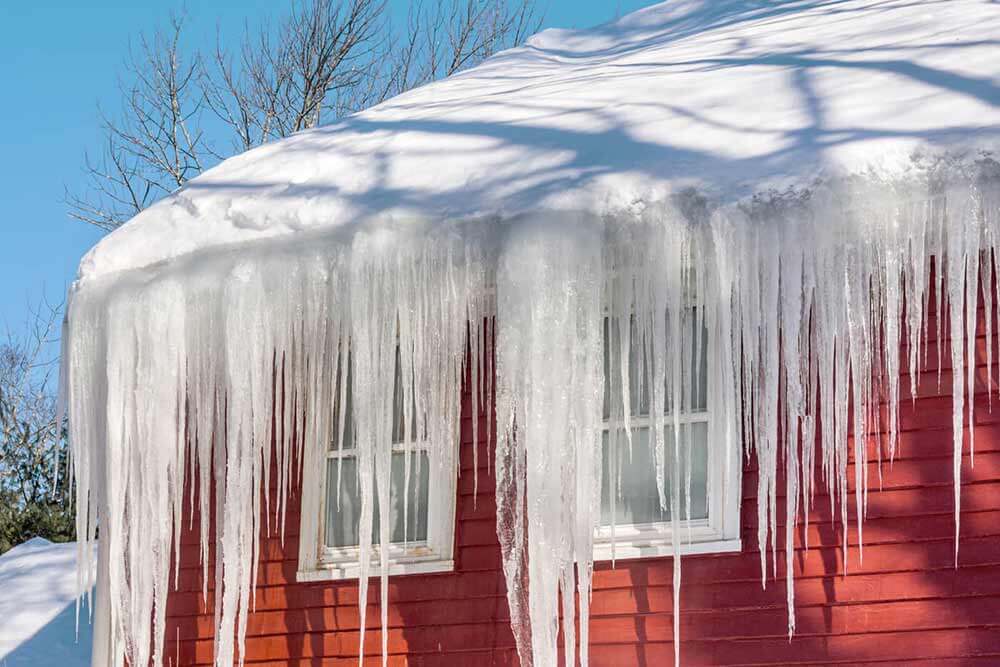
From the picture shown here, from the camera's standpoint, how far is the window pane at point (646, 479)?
556 centimetres

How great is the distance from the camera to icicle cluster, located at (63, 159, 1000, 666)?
169 inches

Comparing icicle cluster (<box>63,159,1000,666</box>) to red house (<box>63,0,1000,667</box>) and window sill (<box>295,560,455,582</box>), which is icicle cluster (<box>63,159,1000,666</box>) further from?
window sill (<box>295,560,455,582</box>)

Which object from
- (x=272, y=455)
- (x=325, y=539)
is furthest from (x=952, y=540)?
(x=272, y=455)

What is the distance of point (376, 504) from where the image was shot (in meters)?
6.32

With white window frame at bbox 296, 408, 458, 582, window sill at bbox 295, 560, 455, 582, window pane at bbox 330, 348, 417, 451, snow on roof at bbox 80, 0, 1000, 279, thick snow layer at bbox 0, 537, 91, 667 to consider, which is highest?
snow on roof at bbox 80, 0, 1000, 279

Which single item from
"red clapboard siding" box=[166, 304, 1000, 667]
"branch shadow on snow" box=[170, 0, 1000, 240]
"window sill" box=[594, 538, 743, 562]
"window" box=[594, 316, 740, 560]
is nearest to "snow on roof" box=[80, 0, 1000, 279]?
"branch shadow on snow" box=[170, 0, 1000, 240]

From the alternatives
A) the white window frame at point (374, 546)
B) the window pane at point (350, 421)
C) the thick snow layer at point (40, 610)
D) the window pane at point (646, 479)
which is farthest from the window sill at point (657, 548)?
the thick snow layer at point (40, 610)

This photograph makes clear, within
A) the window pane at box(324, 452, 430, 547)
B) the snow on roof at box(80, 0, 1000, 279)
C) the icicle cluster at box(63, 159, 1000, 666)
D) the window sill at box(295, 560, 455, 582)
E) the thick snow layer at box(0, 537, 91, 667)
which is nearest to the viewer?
the snow on roof at box(80, 0, 1000, 279)

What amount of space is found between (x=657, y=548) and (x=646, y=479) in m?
0.34

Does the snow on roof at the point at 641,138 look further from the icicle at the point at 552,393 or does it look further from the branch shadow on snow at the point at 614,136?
the icicle at the point at 552,393

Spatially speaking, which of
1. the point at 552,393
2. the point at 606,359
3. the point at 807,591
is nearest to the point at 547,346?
the point at 552,393

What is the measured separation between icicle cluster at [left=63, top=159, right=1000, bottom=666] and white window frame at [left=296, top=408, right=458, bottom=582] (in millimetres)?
425

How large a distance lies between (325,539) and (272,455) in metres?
0.66

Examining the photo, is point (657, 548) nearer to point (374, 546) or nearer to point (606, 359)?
point (606, 359)
